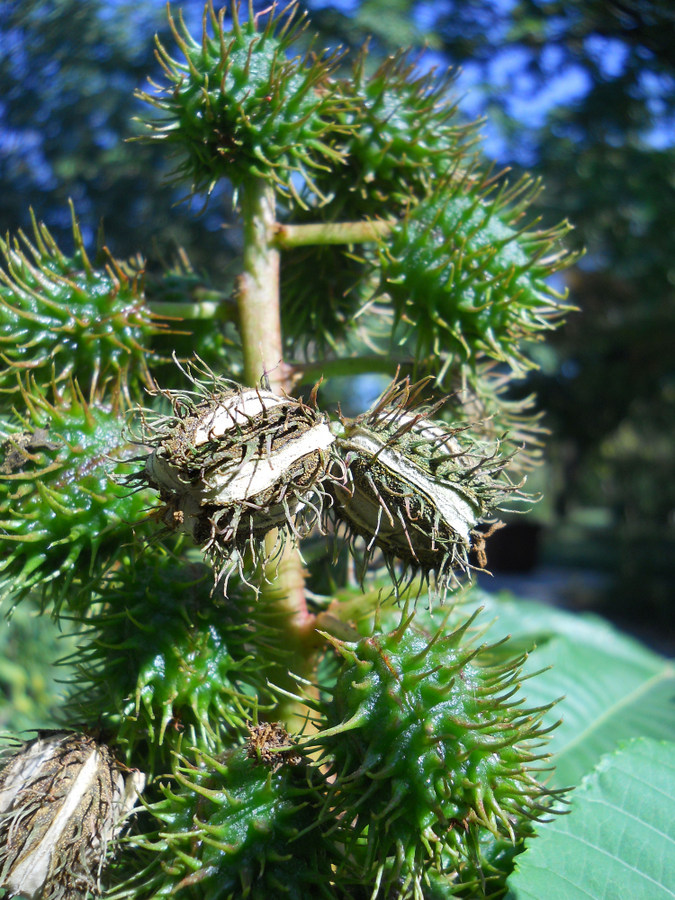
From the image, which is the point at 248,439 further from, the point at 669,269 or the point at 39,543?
the point at 669,269

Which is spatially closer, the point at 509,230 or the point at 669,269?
the point at 509,230

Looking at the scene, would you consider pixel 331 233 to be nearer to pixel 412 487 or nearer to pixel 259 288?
pixel 259 288

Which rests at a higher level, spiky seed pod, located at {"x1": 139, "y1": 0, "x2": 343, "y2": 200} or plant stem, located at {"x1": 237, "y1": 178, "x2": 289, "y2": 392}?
spiky seed pod, located at {"x1": 139, "y1": 0, "x2": 343, "y2": 200}

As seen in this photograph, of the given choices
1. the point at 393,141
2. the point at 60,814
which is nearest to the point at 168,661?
the point at 60,814

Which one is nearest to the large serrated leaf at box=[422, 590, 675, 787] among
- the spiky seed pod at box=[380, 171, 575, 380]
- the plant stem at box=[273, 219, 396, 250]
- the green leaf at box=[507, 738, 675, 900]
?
the green leaf at box=[507, 738, 675, 900]

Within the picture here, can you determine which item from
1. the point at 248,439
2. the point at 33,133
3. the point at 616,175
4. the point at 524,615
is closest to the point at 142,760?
the point at 248,439

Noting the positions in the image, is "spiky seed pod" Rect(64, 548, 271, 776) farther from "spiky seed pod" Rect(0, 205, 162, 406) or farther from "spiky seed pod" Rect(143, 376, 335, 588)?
"spiky seed pod" Rect(0, 205, 162, 406)
